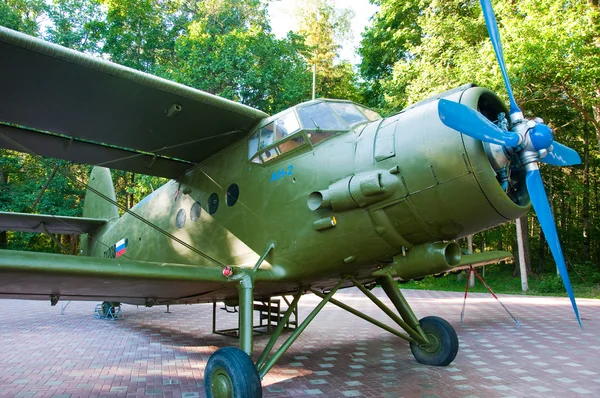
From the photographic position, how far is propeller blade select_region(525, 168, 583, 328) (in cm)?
407

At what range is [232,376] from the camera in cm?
391

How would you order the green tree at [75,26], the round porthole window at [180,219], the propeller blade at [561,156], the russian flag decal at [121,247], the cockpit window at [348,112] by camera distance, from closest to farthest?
the propeller blade at [561,156]
the cockpit window at [348,112]
the round porthole window at [180,219]
the russian flag decal at [121,247]
the green tree at [75,26]

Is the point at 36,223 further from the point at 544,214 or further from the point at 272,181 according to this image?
the point at 544,214

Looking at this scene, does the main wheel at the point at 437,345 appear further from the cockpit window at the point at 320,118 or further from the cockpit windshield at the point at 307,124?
the cockpit window at the point at 320,118

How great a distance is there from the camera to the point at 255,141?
18.5ft

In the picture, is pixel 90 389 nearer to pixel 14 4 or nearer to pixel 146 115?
pixel 146 115

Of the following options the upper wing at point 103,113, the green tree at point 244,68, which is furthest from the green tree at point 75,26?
the upper wing at point 103,113

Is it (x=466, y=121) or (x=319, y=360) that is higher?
(x=466, y=121)

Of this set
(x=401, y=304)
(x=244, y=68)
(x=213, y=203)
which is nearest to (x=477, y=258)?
(x=401, y=304)

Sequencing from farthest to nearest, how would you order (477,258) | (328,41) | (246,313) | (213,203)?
(328,41) < (477,258) < (213,203) < (246,313)

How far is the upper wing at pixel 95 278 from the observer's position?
150 inches

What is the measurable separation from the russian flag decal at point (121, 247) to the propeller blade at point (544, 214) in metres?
6.93

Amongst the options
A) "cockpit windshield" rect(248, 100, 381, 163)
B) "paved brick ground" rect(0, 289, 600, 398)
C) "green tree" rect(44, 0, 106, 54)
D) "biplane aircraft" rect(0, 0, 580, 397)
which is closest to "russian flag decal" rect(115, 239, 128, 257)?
Result: "biplane aircraft" rect(0, 0, 580, 397)

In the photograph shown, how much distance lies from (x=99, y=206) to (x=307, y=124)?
7655 millimetres
